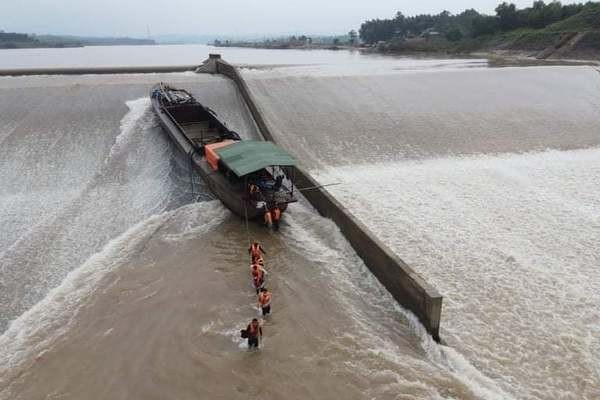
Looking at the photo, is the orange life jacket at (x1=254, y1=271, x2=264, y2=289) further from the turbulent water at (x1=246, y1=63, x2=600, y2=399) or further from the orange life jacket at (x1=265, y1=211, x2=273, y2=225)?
the turbulent water at (x1=246, y1=63, x2=600, y2=399)

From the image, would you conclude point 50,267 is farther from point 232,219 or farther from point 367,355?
point 367,355

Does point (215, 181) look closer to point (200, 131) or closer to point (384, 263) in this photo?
point (384, 263)

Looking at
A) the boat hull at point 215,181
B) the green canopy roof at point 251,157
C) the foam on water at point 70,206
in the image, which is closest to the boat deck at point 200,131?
the boat hull at point 215,181

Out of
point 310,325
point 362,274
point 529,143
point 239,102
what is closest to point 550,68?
point 529,143

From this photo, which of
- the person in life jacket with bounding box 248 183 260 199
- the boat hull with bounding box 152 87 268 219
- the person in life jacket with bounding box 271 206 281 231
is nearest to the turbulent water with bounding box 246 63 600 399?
the person in life jacket with bounding box 271 206 281 231

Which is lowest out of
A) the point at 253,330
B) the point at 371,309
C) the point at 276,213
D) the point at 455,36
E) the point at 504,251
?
the point at 371,309

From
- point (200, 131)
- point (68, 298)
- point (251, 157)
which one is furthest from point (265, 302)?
point (200, 131)
